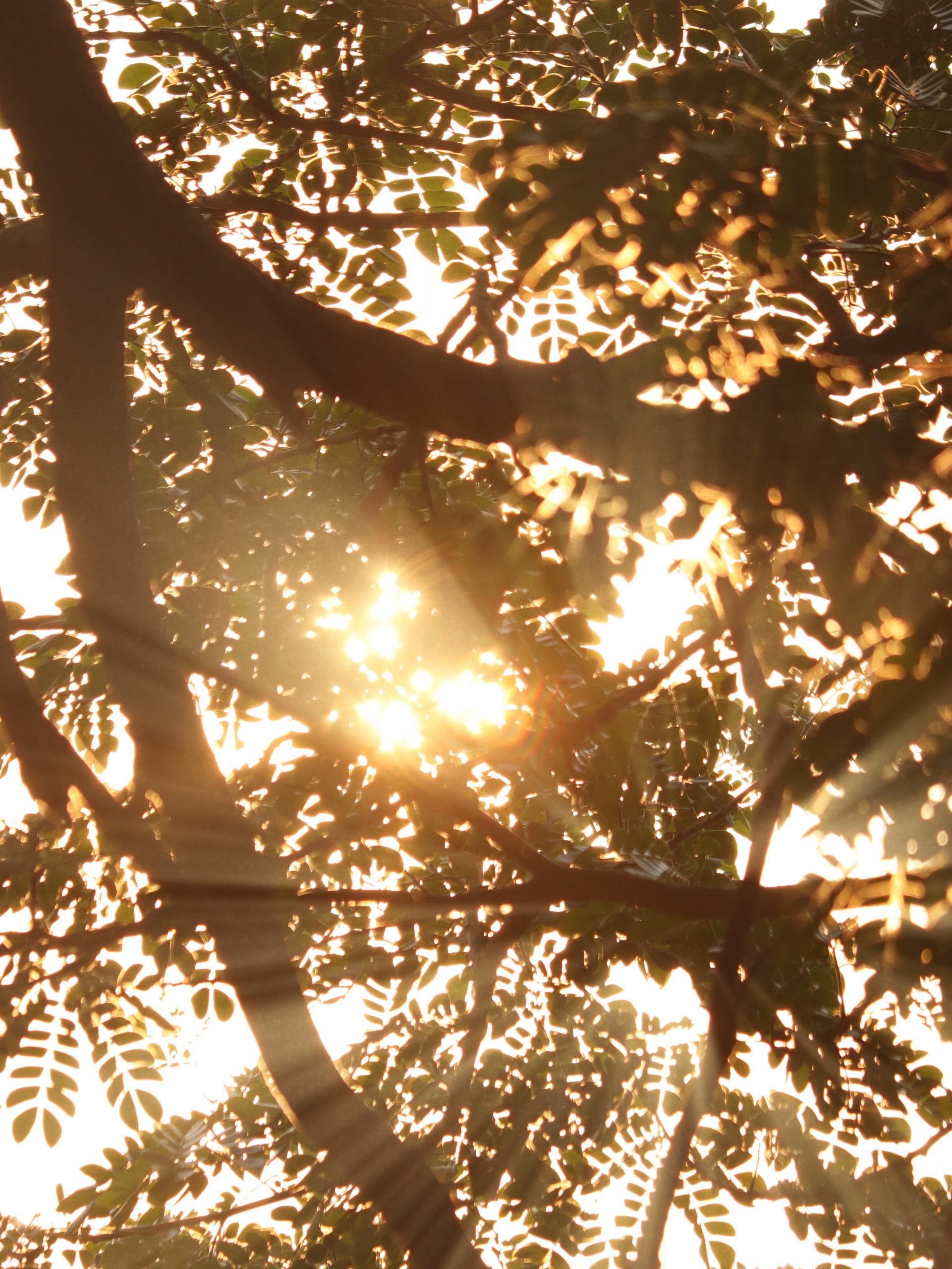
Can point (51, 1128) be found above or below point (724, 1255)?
above

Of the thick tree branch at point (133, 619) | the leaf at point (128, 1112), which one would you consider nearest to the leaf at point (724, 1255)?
the thick tree branch at point (133, 619)

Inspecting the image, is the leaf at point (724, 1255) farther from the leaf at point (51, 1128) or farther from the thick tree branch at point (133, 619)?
the leaf at point (51, 1128)

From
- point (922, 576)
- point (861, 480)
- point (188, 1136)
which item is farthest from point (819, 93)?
point (188, 1136)

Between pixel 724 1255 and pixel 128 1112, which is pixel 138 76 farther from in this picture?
pixel 724 1255

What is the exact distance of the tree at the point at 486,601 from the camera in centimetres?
162

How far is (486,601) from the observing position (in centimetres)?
203

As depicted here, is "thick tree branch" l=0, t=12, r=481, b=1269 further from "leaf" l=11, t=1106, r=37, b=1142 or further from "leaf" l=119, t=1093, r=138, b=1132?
"leaf" l=11, t=1106, r=37, b=1142

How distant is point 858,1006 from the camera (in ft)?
5.32

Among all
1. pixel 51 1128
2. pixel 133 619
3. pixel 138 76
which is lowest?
pixel 51 1128

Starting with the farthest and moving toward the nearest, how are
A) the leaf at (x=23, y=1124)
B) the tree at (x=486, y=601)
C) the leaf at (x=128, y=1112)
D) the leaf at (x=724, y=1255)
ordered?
the leaf at (x=724, y=1255) → the leaf at (x=128, y=1112) → the leaf at (x=23, y=1124) → the tree at (x=486, y=601)

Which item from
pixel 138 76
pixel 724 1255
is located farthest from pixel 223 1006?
pixel 138 76

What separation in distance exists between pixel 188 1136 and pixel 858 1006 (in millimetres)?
3196

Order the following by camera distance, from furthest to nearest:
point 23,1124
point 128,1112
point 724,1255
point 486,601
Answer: point 724,1255 → point 128,1112 → point 23,1124 → point 486,601

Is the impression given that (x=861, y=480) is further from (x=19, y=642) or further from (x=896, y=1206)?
(x=19, y=642)
